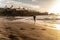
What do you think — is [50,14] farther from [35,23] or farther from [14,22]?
[14,22]

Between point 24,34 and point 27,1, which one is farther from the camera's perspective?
point 27,1

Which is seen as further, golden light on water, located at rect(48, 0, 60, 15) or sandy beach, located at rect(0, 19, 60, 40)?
golden light on water, located at rect(48, 0, 60, 15)

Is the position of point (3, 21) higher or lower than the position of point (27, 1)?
lower

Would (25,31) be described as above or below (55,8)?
below

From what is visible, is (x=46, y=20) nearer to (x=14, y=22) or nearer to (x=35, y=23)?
(x=35, y=23)

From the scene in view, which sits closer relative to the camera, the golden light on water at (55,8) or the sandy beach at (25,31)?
the sandy beach at (25,31)

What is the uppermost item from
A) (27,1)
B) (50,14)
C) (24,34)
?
(27,1)

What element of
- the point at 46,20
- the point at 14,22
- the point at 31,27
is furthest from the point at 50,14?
the point at 14,22

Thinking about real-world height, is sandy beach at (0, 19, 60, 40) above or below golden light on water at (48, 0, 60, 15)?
below

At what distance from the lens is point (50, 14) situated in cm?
106

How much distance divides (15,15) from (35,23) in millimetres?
167

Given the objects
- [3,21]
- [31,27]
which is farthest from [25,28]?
[3,21]

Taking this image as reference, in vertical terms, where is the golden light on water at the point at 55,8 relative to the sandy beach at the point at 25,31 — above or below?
above

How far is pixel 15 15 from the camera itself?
1047mm
